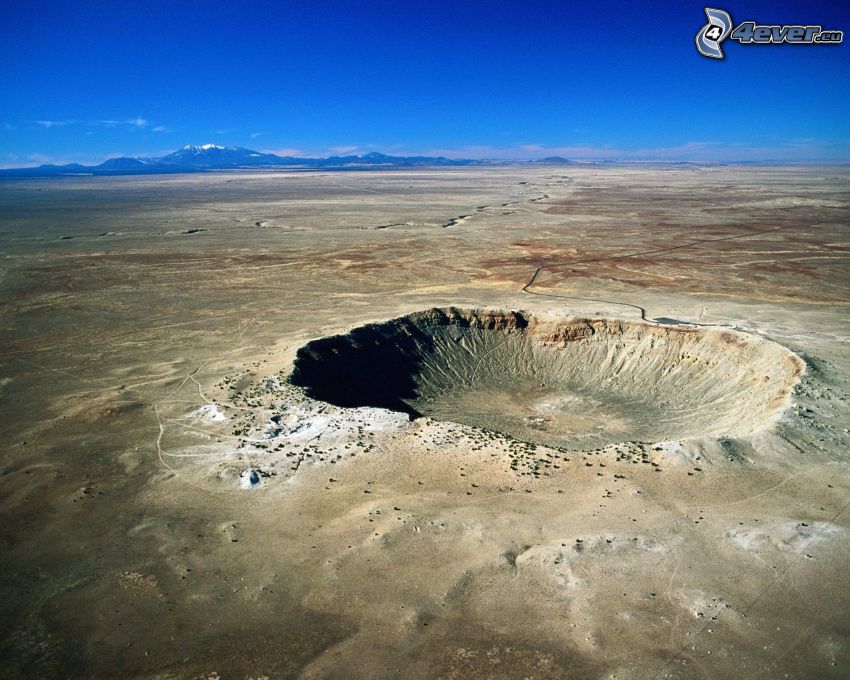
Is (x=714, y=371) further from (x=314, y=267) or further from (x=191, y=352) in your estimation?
(x=314, y=267)

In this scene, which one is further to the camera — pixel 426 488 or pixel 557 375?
pixel 557 375

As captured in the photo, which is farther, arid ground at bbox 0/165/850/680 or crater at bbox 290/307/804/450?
crater at bbox 290/307/804/450

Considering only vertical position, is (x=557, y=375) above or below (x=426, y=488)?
Result: below

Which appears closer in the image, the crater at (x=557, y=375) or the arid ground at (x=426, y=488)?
the arid ground at (x=426, y=488)
